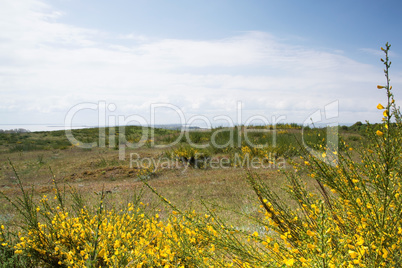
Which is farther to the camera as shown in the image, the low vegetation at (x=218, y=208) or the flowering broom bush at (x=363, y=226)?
the low vegetation at (x=218, y=208)

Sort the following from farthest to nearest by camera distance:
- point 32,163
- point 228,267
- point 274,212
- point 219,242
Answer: point 32,163, point 274,212, point 228,267, point 219,242

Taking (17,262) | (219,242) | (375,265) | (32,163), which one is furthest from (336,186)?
(32,163)

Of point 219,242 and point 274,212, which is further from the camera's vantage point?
point 274,212

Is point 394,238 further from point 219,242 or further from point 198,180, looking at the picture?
point 198,180

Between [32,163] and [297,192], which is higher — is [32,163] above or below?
below

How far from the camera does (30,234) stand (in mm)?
2965

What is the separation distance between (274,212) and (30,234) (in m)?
2.37

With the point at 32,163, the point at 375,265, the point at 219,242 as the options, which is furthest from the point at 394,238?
the point at 32,163

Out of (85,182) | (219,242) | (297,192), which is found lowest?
(85,182)

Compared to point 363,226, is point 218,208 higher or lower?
lower

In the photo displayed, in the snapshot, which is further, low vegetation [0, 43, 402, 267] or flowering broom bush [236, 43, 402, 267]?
low vegetation [0, 43, 402, 267]

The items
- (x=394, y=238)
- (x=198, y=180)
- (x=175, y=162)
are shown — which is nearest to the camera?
(x=394, y=238)

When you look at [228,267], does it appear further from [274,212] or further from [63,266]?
[63,266]

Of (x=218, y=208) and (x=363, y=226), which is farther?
(x=218, y=208)
